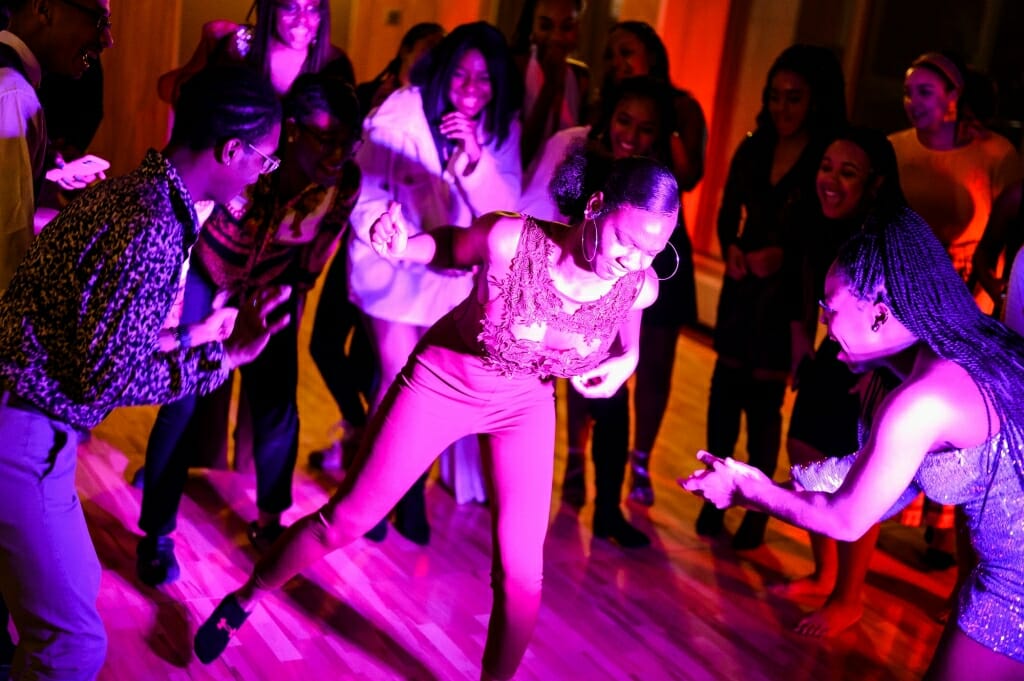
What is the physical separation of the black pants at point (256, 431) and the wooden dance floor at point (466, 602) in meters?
0.21

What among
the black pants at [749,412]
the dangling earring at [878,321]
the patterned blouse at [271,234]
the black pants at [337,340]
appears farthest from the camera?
the black pants at [337,340]

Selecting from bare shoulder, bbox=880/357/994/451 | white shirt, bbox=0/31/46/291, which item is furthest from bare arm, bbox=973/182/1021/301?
white shirt, bbox=0/31/46/291

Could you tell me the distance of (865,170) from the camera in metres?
3.91

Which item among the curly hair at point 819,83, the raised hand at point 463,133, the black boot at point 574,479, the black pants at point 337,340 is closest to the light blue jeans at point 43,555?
the raised hand at point 463,133

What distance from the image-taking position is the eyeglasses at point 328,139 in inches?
141

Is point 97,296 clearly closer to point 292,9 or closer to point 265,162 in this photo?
point 265,162

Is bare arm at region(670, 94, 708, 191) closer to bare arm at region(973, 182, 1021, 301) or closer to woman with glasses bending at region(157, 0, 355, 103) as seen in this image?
bare arm at region(973, 182, 1021, 301)

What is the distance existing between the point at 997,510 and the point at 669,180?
981 millimetres

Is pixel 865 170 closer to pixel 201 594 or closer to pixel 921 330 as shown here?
pixel 921 330

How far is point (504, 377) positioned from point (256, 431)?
121 centimetres

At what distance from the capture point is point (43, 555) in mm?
2279

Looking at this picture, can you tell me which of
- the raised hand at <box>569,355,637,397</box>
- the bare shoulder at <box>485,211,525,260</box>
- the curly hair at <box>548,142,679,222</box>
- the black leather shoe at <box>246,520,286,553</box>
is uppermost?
the curly hair at <box>548,142,679,222</box>

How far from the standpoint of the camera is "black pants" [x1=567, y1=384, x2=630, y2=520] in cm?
429

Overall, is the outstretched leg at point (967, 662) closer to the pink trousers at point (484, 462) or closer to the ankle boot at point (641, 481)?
the pink trousers at point (484, 462)
